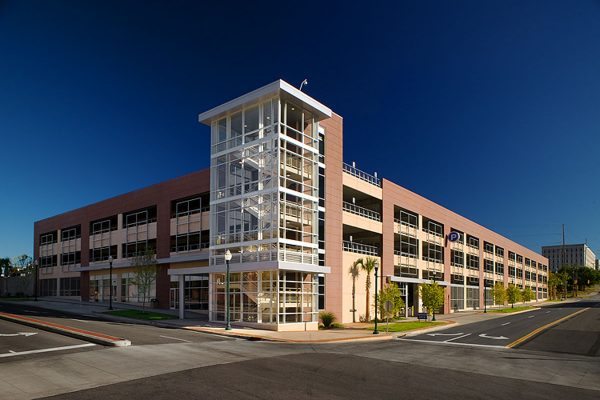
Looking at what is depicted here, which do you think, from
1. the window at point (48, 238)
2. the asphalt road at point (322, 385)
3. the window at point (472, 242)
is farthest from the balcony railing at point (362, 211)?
the window at point (48, 238)

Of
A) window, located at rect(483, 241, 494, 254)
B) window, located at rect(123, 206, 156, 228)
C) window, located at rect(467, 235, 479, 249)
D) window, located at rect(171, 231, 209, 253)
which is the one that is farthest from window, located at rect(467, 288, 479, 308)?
window, located at rect(123, 206, 156, 228)

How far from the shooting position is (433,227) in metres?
61.8

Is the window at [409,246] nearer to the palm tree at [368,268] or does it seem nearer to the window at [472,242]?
the palm tree at [368,268]

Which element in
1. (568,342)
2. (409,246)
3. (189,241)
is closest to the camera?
(568,342)

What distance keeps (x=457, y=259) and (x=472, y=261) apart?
715 cm

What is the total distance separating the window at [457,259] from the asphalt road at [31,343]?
177ft

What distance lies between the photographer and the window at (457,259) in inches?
2611

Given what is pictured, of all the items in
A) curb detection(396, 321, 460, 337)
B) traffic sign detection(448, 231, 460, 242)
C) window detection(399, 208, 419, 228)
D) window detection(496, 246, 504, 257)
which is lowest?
curb detection(396, 321, 460, 337)

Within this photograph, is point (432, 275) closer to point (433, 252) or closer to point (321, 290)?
point (433, 252)

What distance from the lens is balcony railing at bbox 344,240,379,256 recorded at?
1694 inches

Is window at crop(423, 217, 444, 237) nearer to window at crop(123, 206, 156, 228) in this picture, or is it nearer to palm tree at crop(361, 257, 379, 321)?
palm tree at crop(361, 257, 379, 321)

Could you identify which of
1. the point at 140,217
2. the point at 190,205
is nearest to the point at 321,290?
the point at 190,205

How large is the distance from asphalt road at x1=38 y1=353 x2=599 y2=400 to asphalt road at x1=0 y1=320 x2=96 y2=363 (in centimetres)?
655

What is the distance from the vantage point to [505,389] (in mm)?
14109
